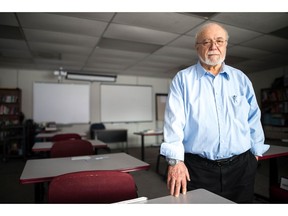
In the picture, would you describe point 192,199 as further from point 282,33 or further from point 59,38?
point 282,33

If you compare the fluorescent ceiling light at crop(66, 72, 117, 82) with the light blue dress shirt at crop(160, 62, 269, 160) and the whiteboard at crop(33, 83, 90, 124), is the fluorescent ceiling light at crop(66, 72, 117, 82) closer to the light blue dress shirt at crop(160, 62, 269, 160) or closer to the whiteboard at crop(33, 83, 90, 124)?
the whiteboard at crop(33, 83, 90, 124)

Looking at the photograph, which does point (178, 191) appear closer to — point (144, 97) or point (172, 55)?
point (172, 55)

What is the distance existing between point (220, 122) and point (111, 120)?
16.6ft

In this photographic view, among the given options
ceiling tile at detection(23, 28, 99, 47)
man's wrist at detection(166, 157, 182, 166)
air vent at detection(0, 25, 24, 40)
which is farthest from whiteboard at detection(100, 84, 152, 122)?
man's wrist at detection(166, 157, 182, 166)

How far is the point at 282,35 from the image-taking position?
2895 millimetres

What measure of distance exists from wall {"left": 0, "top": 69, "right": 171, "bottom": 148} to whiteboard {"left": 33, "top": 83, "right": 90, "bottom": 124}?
5.5 inches

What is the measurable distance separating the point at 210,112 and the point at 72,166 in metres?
1.02

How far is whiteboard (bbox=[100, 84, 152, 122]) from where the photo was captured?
5.73 metres

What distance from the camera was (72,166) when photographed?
4.55 ft

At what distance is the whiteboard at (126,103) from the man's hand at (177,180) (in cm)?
515

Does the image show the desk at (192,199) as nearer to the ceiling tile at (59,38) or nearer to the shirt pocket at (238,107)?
A: the shirt pocket at (238,107)

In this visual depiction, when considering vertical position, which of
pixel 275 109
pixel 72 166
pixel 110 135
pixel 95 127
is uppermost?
pixel 275 109

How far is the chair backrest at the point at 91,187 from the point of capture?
0.79 meters

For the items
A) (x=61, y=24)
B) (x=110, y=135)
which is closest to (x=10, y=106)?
(x=110, y=135)
